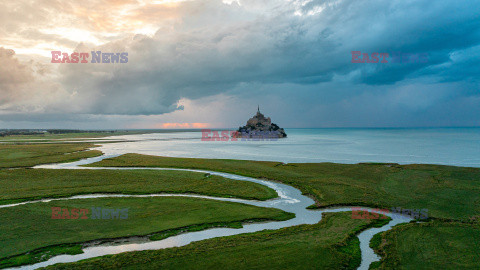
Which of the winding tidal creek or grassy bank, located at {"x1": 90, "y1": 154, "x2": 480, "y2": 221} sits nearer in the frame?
the winding tidal creek

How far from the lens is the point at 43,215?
2161 cm

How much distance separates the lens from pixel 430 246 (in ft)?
53.5

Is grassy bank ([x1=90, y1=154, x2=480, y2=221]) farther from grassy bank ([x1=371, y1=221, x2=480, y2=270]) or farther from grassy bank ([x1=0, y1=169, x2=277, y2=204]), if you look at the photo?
grassy bank ([x1=0, y1=169, x2=277, y2=204])

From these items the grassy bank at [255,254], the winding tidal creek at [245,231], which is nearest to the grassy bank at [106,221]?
the winding tidal creek at [245,231]

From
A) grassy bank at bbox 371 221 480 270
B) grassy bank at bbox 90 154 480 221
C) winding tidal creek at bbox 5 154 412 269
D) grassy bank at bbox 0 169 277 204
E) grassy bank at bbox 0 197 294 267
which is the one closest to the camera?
grassy bank at bbox 371 221 480 270

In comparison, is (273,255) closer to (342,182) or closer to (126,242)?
(126,242)

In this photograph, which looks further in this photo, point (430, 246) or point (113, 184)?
point (113, 184)

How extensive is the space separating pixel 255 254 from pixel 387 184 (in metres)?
27.8

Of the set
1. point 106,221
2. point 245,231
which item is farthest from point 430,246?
point 106,221

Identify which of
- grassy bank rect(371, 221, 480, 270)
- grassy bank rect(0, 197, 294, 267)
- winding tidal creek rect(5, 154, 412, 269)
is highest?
grassy bank rect(371, 221, 480, 270)

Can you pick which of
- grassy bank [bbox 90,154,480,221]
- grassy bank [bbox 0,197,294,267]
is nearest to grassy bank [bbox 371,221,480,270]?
grassy bank [bbox 90,154,480,221]

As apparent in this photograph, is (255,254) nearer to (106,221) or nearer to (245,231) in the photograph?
(245,231)

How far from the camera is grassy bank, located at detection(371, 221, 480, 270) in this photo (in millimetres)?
14281

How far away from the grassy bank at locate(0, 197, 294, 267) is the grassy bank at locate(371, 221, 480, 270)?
8.42m
